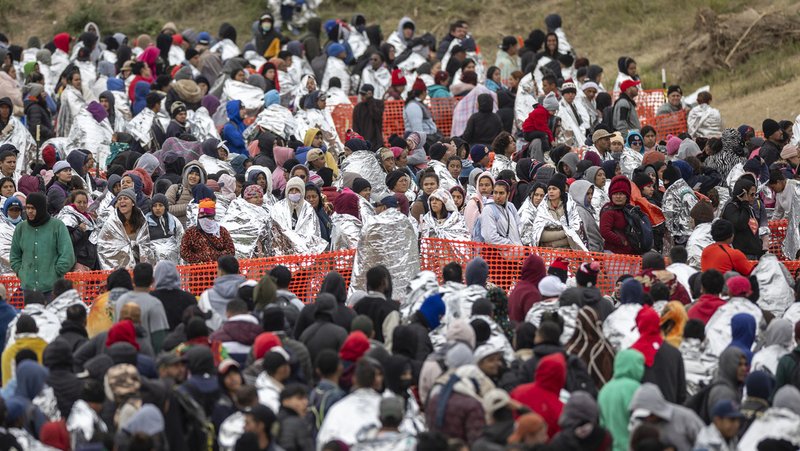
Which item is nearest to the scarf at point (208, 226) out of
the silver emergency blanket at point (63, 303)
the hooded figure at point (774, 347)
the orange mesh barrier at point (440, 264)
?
the orange mesh barrier at point (440, 264)

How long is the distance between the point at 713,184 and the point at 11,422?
10.9 m

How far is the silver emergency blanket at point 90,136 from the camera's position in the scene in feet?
76.6

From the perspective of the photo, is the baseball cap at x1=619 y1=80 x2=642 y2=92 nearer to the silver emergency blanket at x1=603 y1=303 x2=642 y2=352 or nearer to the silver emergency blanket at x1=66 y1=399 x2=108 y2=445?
the silver emergency blanket at x1=603 y1=303 x2=642 y2=352

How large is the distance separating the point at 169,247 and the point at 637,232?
16.1ft

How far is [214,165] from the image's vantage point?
69.5 ft

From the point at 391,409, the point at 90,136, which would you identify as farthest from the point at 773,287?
the point at 90,136

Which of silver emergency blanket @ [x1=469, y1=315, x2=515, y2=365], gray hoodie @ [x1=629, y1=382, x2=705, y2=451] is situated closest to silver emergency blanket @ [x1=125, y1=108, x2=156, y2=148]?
silver emergency blanket @ [x1=469, y1=315, x2=515, y2=365]

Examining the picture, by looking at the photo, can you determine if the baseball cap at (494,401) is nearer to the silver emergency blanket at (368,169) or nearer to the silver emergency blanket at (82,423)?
the silver emergency blanket at (82,423)

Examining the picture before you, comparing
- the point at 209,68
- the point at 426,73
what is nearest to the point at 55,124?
the point at 209,68

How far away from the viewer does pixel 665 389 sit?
41.3 ft

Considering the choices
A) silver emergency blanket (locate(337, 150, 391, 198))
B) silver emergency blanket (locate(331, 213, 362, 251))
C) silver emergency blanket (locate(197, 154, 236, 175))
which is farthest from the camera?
silver emergency blanket (locate(197, 154, 236, 175))

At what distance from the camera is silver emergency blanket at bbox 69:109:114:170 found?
23.3 meters

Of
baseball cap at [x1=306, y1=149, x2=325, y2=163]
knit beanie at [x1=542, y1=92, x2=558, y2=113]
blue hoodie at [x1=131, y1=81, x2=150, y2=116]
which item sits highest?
blue hoodie at [x1=131, y1=81, x2=150, y2=116]

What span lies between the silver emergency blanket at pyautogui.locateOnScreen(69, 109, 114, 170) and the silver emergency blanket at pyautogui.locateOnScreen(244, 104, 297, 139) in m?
2.00
